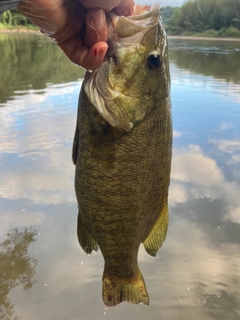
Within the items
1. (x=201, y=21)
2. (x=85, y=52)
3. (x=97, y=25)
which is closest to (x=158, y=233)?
(x=85, y=52)

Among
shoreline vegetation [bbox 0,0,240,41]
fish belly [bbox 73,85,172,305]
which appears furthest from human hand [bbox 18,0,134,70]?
shoreline vegetation [bbox 0,0,240,41]

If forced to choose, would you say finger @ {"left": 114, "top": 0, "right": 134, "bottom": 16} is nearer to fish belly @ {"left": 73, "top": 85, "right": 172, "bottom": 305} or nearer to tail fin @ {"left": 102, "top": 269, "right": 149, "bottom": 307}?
fish belly @ {"left": 73, "top": 85, "right": 172, "bottom": 305}

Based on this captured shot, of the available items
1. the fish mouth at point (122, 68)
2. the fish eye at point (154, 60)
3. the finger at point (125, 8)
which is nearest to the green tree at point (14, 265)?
the fish mouth at point (122, 68)

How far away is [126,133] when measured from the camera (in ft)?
6.06

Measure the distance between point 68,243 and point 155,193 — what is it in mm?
2465

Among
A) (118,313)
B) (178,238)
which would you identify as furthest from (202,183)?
(118,313)

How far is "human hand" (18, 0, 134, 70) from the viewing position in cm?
170

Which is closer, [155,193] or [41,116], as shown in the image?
[155,193]

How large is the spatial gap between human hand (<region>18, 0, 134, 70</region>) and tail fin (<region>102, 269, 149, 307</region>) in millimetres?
1415

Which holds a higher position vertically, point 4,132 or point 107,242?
point 107,242

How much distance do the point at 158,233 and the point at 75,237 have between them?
2.30 metres

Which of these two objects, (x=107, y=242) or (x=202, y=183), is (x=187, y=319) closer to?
(x=107, y=242)

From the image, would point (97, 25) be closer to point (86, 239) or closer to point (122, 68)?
point (122, 68)

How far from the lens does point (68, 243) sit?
4.18 meters
